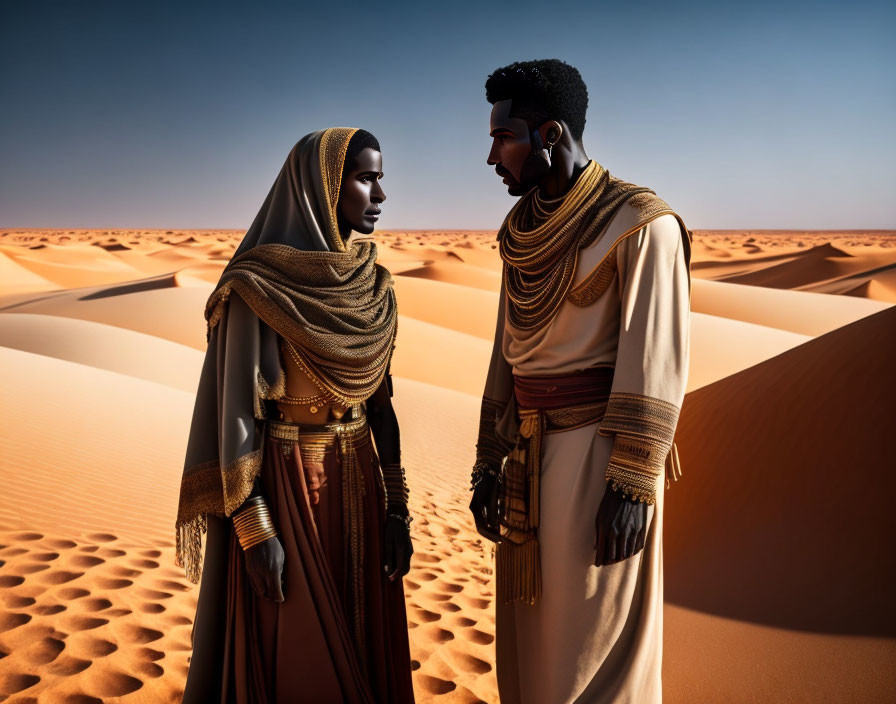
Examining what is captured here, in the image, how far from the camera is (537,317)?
266 cm

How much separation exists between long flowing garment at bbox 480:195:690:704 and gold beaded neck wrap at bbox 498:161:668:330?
0.13 ft

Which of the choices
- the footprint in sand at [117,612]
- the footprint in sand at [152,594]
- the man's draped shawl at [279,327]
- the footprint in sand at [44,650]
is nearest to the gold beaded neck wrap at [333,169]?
the man's draped shawl at [279,327]

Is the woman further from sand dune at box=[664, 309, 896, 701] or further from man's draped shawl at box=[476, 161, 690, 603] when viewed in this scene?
sand dune at box=[664, 309, 896, 701]

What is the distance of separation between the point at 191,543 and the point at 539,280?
164cm

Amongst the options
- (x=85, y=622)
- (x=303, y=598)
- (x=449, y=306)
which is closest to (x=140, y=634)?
(x=85, y=622)

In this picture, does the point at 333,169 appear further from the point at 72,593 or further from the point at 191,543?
the point at 72,593

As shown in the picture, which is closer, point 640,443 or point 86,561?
point 640,443

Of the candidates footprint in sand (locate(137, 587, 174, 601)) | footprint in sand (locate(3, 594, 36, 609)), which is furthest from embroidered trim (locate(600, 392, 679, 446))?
footprint in sand (locate(3, 594, 36, 609))

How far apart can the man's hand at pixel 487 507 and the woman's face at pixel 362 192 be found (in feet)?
3.53

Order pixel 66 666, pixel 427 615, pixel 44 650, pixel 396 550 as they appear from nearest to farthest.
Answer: pixel 396 550 → pixel 66 666 → pixel 44 650 → pixel 427 615

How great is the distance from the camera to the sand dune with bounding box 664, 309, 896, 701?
4.14 m

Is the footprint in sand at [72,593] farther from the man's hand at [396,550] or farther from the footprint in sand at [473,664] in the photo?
the man's hand at [396,550]

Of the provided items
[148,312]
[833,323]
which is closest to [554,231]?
[148,312]

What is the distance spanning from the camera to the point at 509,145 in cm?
259
